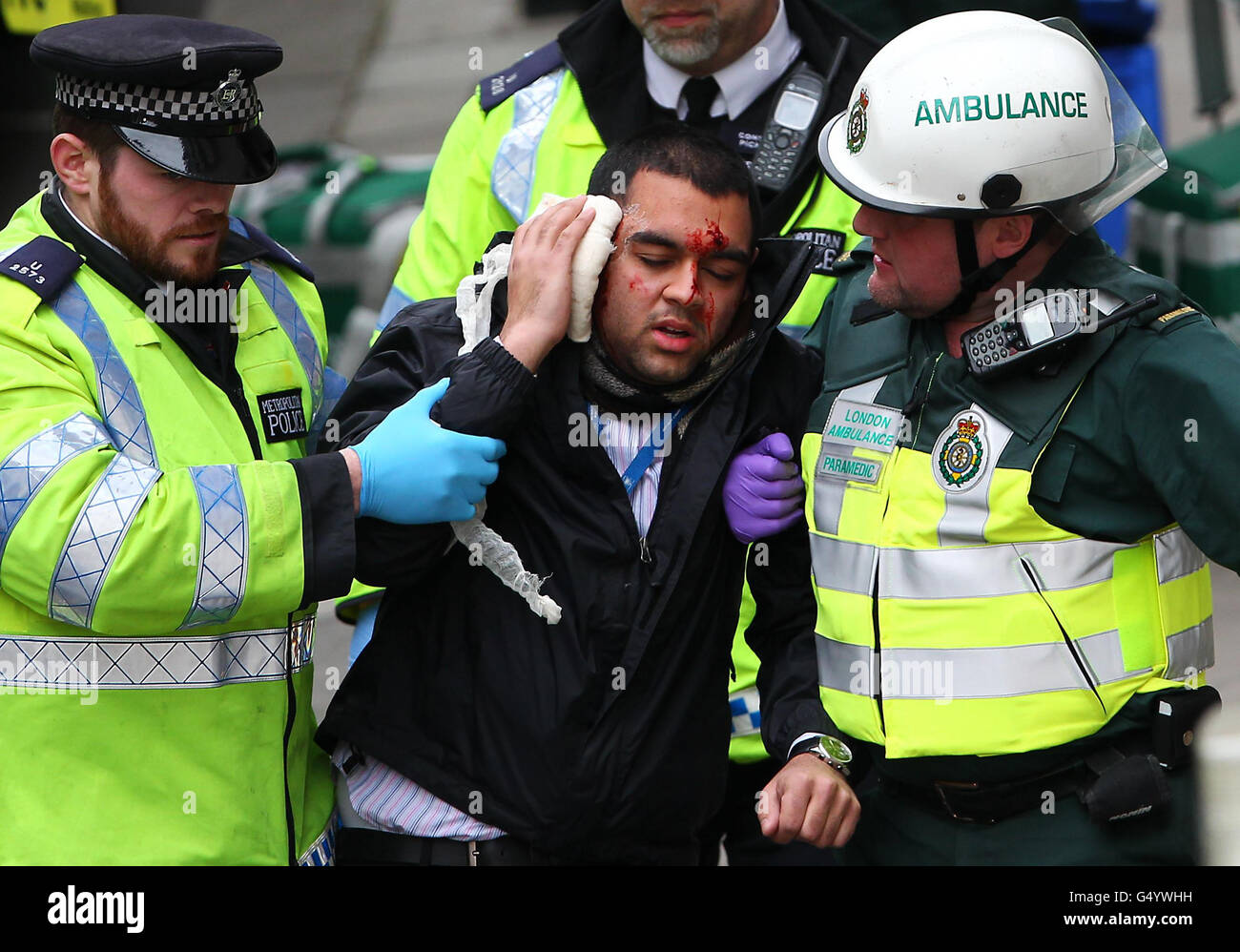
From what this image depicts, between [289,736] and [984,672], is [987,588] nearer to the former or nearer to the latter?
[984,672]

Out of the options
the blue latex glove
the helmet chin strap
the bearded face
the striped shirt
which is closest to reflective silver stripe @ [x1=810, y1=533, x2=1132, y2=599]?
the striped shirt

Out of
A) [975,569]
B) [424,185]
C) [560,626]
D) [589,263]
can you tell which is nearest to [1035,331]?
[975,569]

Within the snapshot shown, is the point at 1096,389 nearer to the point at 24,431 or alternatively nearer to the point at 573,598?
the point at 573,598

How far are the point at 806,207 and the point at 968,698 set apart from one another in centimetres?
125

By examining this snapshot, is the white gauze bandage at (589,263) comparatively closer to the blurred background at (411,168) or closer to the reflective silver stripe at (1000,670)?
the reflective silver stripe at (1000,670)

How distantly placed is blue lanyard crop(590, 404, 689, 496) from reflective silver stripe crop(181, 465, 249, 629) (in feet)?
2.16

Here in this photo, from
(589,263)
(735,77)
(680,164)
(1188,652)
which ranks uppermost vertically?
(735,77)

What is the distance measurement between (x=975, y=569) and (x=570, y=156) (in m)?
1.43

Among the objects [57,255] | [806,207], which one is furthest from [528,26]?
[57,255]

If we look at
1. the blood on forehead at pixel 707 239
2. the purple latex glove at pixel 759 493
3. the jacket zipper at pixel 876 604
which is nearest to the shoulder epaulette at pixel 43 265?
the blood on forehead at pixel 707 239

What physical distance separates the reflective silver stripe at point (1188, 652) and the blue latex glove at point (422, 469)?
47.6 inches

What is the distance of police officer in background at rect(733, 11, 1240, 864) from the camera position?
2951mm

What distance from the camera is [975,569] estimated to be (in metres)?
3.01

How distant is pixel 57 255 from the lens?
2973mm
